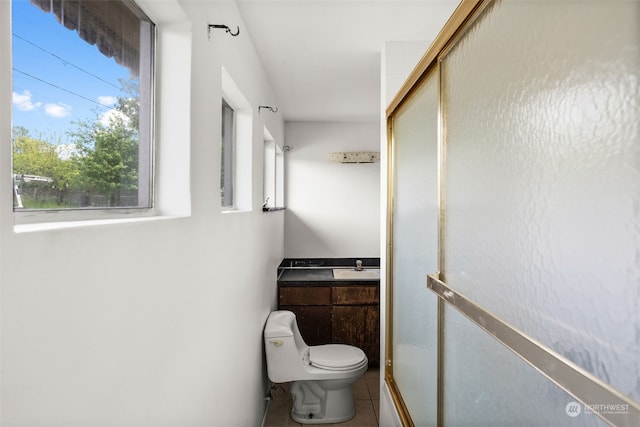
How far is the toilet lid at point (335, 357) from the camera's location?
2766 millimetres

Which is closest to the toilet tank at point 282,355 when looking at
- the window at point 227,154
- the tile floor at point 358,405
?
the tile floor at point 358,405

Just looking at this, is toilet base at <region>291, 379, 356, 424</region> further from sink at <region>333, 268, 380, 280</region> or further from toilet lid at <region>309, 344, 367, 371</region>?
sink at <region>333, 268, 380, 280</region>

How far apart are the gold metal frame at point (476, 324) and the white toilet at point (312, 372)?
2.65 ft

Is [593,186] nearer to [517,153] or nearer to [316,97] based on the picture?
[517,153]

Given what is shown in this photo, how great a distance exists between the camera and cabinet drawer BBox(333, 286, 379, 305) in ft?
11.8

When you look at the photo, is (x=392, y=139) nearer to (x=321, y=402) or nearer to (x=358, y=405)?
(x=321, y=402)

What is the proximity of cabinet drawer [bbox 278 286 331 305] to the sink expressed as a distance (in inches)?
14.6

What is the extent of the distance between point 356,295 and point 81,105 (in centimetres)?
307

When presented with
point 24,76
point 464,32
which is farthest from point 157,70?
point 464,32

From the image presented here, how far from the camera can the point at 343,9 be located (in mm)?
2006

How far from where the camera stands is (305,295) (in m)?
3.66

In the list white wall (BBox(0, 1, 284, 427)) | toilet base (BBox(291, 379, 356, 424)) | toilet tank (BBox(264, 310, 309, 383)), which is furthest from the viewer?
toilet base (BBox(291, 379, 356, 424))

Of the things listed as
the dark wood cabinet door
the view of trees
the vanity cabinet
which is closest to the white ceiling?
the view of trees

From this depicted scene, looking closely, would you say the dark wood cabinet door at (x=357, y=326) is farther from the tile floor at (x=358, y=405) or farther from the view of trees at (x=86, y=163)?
the view of trees at (x=86, y=163)
